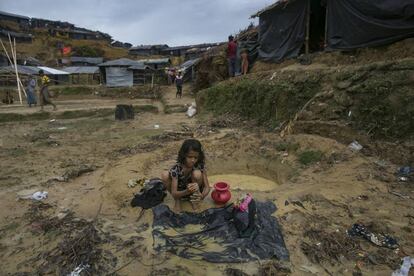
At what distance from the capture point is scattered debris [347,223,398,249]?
3.01 metres

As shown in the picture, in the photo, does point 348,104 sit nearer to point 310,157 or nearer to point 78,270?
point 310,157

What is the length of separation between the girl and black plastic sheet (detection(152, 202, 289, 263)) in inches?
9.2

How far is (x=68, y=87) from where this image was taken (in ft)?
72.0

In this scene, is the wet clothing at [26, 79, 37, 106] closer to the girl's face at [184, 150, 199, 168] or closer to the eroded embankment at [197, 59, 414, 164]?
the eroded embankment at [197, 59, 414, 164]

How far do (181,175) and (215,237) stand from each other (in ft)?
2.98

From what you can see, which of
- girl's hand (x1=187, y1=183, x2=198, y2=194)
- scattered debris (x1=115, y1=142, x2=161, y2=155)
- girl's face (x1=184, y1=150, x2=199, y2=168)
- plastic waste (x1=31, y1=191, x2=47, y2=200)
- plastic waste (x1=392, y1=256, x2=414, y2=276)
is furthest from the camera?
scattered debris (x1=115, y1=142, x2=161, y2=155)

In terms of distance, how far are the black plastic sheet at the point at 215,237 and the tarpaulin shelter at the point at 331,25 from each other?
6160 mm

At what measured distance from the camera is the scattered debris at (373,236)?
3012 millimetres

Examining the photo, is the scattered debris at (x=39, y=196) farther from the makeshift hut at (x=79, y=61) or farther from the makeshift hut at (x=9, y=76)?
the makeshift hut at (x=79, y=61)

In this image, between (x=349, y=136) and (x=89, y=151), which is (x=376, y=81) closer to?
(x=349, y=136)

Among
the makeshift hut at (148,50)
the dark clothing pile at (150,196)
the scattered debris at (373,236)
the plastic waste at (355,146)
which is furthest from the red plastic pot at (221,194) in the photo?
the makeshift hut at (148,50)

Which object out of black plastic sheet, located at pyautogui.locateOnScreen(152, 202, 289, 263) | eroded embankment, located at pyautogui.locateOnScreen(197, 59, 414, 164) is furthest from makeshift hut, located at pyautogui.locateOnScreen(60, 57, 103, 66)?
black plastic sheet, located at pyautogui.locateOnScreen(152, 202, 289, 263)

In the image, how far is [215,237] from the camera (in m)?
3.19

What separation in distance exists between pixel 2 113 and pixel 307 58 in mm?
11795
